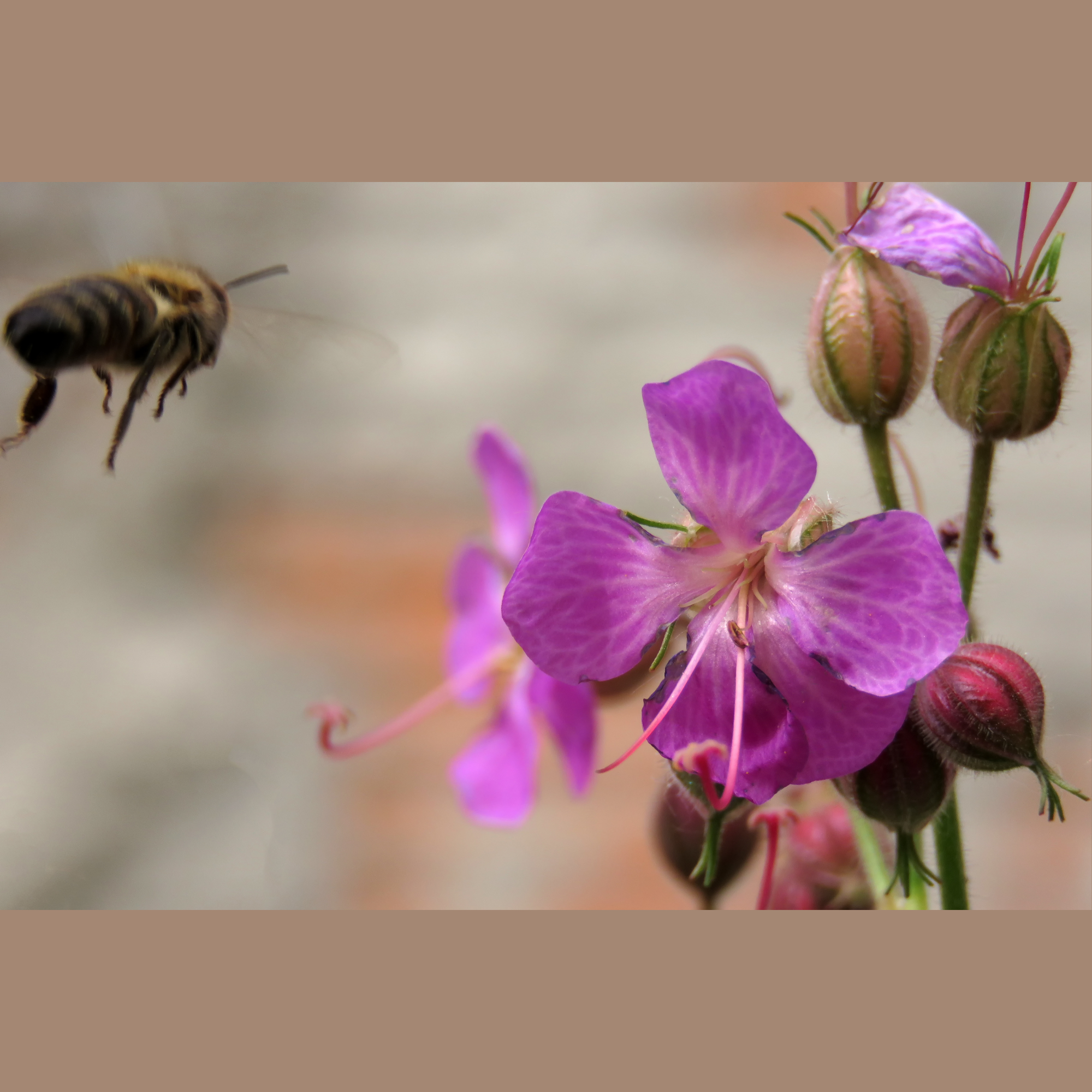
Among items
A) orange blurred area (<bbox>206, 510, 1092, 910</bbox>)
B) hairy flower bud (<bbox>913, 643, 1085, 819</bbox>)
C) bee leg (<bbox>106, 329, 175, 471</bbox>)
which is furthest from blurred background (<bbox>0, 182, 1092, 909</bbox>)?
hairy flower bud (<bbox>913, 643, 1085, 819</bbox>)

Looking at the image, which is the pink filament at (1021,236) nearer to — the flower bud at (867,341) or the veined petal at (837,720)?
the flower bud at (867,341)

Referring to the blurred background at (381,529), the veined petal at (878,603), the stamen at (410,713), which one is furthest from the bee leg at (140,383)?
the blurred background at (381,529)

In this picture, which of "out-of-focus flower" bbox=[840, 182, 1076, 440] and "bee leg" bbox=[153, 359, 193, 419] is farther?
"bee leg" bbox=[153, 359, 193, 419]

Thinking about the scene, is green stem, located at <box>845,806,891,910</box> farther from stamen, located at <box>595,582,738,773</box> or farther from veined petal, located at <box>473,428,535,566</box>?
veined petal, located at <box>473,428,535,566</box>

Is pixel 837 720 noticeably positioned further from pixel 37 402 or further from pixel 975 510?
pixel 37 402

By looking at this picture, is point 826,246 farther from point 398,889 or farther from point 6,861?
point 398,889

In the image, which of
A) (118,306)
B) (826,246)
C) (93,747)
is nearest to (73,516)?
(93,747)
